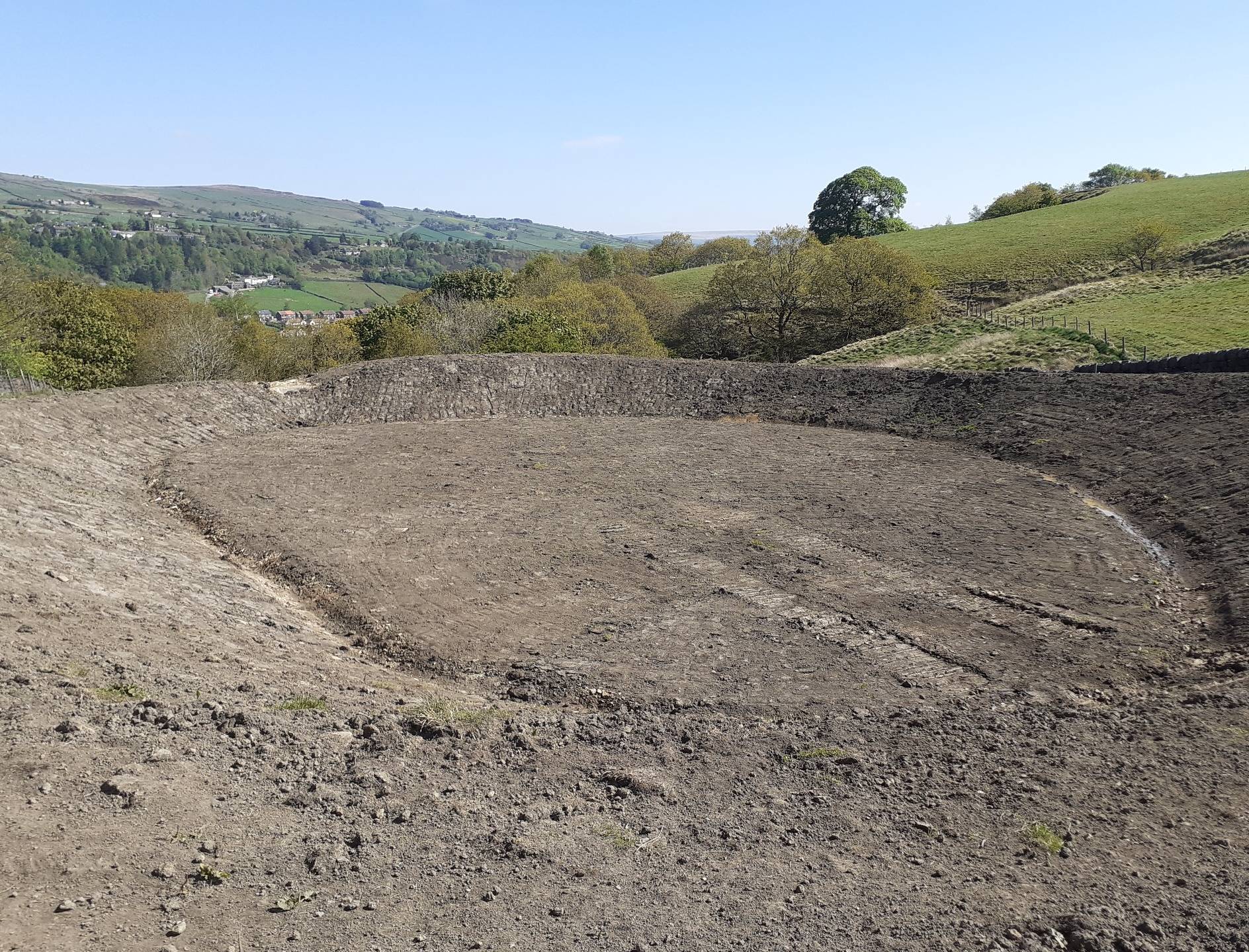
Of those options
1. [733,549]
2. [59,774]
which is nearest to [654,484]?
[733,549]

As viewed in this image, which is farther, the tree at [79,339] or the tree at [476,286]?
the tree at [476,286]

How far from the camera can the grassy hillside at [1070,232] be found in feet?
165

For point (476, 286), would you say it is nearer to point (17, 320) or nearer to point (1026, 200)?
point (17, 320)

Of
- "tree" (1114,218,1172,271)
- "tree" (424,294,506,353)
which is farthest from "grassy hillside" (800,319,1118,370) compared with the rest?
"tree" (1114,218,1172,271)

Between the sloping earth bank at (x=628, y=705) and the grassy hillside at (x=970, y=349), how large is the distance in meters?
9.92

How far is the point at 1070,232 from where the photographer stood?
56219 mm

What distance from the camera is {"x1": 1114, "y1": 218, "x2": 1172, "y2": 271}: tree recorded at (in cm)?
4666

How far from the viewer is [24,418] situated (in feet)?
58.8

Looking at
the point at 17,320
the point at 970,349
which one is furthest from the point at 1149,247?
the point at 17,320

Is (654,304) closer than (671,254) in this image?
Yes

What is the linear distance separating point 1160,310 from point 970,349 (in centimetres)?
889

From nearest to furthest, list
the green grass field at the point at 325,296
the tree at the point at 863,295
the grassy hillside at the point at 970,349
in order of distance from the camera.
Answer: the grassy hillside at the point at 970,349
the tree at the point at 863,295
the green grass field at the point at 325,296

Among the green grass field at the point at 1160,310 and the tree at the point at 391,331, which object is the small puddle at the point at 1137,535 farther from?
the tree at the point at 391,331

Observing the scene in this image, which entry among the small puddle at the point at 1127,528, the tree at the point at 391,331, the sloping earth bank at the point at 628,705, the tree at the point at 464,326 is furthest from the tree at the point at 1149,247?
the tree at the point at 391,331
